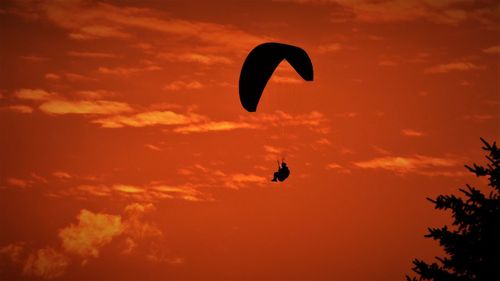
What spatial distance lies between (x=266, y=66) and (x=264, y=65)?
3.2 inches

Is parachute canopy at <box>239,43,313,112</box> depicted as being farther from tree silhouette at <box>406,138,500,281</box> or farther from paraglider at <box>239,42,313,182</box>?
tree silhouette at <box>406,138,500,281</box>

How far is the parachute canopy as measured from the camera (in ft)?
63.8

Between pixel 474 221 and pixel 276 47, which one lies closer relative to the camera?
pixel 474 221

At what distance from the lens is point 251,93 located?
19844mm

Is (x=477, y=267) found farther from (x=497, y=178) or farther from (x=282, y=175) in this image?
(x=282, y=175)

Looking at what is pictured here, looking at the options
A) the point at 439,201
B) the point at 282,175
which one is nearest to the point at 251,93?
the point at 282,175

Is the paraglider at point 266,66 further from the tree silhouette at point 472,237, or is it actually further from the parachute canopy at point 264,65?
the tree silhouette at point 472,237

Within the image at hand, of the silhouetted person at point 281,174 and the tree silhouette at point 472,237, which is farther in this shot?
the silhouetted person at point 281,174

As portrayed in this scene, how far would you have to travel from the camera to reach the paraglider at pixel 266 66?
765 inches

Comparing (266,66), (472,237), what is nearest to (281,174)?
(266,66)

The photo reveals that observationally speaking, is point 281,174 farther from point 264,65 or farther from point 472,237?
point 472,237

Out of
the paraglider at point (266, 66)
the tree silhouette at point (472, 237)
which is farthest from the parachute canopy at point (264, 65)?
the tree silhouette at point (472, 237)

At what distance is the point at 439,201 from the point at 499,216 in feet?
3.28

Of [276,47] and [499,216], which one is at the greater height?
[276,47]
